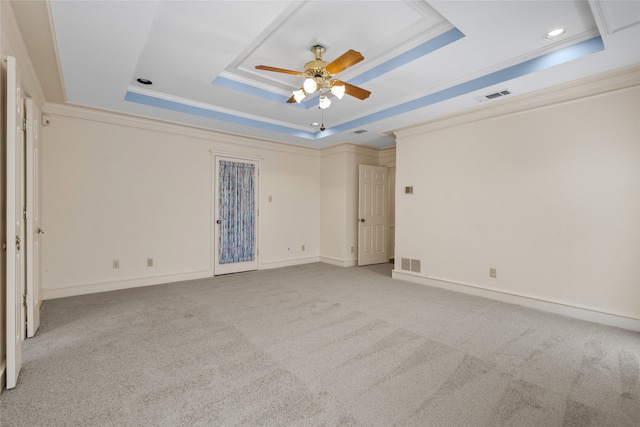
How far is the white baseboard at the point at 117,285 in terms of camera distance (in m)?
3.99

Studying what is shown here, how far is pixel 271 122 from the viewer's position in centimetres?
523

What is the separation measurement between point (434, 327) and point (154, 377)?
8.32ft

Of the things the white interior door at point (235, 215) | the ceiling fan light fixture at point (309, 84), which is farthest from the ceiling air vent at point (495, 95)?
the white interior door at point (235, 215)

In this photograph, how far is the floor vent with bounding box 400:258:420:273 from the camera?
4961mm

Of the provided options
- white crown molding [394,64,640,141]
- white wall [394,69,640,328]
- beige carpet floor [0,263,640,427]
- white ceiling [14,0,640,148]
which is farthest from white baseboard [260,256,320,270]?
white crown molding [394,64,640,141]

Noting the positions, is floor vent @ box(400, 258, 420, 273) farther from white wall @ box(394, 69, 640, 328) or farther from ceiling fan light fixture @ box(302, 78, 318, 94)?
ceiling fan light fixture @ box(302, 78, 318, 94)

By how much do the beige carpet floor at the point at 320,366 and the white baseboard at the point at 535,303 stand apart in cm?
14

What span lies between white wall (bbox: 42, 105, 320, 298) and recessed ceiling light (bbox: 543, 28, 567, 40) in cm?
456

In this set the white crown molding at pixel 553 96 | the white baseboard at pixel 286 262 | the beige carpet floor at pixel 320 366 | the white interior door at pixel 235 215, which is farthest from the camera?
the white baseboard at pixel 286 262

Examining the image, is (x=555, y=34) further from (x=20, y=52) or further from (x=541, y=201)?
(x=20, y=52)

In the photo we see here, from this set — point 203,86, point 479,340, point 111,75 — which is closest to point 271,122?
point 203,86

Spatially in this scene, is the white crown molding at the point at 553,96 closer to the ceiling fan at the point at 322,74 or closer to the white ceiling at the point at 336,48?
the white ceiling at the point at 336,48

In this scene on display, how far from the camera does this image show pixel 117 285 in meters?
4.41

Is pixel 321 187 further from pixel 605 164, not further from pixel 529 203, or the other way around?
pixel 605 164
